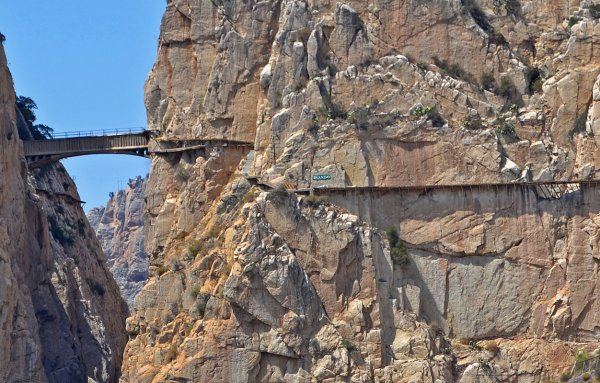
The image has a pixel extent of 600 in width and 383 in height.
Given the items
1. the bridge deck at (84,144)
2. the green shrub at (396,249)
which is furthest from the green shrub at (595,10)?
the bridge deck at (84,144)

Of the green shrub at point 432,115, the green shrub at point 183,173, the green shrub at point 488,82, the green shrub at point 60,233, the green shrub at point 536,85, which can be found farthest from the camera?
the green shrub at point 60,233

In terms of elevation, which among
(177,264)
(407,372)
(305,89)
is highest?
(305,89)

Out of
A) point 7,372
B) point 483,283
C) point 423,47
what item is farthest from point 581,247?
point 7,372

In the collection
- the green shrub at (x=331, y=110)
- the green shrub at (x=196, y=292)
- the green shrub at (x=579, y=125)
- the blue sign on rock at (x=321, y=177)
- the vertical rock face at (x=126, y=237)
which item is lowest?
the green shrub at (x=196, y=292)

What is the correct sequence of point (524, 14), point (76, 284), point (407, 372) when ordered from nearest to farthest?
point (407, 372) → point (524, 14) → point (76, 284)

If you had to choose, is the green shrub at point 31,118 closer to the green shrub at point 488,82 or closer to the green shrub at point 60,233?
the green shrub at point 60,233

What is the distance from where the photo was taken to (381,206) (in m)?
90.1

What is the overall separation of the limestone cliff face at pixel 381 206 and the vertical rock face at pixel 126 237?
87.1m

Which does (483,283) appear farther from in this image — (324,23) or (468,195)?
(324,23)

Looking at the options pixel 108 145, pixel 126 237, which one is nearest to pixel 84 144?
pixel 108 145

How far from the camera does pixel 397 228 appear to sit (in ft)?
295

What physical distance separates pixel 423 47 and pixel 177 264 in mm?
15041

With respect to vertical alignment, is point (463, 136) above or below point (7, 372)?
above

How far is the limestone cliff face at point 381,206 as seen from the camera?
288 ft
